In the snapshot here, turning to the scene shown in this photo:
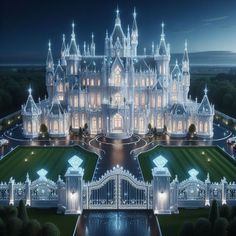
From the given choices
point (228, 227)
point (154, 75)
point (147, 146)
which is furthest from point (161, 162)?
point (154, 75)

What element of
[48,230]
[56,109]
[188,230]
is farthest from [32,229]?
[56,109]

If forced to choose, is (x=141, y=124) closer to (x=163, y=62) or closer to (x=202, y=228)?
(x=163, y=62)

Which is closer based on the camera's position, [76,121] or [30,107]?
[30,107]

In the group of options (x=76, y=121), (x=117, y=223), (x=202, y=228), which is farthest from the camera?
(x=76, y=121)

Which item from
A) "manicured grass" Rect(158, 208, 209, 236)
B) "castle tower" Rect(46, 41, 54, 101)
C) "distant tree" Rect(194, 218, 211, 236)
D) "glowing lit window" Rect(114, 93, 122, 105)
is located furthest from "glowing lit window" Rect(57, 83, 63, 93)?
"distant tree" Rect(194, 218, 211, 236)

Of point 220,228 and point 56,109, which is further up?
point 56,109

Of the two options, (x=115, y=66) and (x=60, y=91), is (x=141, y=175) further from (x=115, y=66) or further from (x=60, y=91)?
(x=60, y=91)
